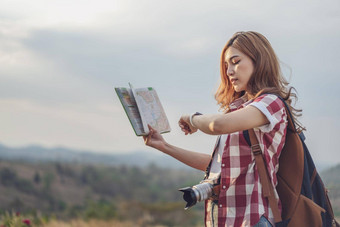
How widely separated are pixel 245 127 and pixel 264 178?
0.26 m

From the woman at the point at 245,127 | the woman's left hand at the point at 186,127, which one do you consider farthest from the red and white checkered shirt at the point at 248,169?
the woman's left hand at the point at 186,127

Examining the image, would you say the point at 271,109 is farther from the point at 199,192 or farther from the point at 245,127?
the point at 199,192

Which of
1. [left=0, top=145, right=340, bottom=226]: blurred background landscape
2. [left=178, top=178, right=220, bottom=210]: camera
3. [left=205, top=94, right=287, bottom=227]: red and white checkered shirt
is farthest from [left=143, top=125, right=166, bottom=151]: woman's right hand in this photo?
[left=0, top=145, right=340, bottom=226]: blurred background landscape

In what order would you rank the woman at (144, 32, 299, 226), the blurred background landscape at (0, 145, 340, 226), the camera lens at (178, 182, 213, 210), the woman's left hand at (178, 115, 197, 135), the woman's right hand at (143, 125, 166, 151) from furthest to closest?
the blurred background landscape at (0, 145, 340, 226) < the woman's right hand at (143, 125, 166, 151) < the woman's left hand at (178, 115, 197, 135) < the camera lens at (178, 182, 213, 210) < the woman at (144, 32, 299, 226)

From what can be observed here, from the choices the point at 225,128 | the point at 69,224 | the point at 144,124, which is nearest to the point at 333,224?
the point at 225,128

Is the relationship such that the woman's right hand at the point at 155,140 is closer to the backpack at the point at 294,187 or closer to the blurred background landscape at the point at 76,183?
the backpack at the point at 294,187

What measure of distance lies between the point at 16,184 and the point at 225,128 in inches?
992

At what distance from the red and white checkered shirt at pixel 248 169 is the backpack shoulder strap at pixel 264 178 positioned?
2 centimetres

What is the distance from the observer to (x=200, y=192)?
2.39 metres

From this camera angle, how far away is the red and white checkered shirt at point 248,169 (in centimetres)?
229

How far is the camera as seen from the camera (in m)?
2.40

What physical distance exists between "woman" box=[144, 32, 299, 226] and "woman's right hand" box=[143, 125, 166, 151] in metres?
0.29

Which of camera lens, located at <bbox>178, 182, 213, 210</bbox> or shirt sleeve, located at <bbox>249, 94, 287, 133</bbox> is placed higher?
shirt sleeve, located at <bbox>249, 94, 287, 133</bbox>

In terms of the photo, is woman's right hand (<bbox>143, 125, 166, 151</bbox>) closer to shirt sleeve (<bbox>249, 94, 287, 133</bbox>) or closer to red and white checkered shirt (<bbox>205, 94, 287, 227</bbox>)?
red and white checkered shirt (<bbox>205, 94, 287, 227</bbox>)
